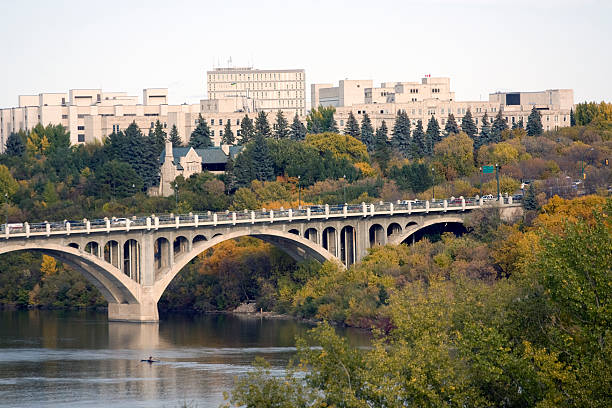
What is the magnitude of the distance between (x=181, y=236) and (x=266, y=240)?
8.13 m

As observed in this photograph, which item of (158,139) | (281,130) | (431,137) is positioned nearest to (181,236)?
(158,139)

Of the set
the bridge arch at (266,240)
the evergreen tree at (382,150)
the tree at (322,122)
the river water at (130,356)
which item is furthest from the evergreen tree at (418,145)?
the river water at (130,356)

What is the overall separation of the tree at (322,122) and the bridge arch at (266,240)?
54.2 meters

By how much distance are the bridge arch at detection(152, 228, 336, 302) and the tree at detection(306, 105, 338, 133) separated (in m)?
54.2

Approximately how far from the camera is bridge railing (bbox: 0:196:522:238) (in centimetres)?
7700

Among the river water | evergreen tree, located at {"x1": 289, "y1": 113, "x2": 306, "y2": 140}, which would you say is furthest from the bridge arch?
evergreen tree, located at {"x1": 289, "y1": 113, "x2": 306, "y2": 140}

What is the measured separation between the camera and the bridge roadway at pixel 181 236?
7812 centimetres

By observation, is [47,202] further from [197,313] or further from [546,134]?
[546,134]

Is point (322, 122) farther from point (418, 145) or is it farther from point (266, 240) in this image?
point (266, 240)

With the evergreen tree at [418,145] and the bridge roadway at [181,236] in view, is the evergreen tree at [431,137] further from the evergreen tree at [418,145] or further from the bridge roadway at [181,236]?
the bridge roadway at [181,236]

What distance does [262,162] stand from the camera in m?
123

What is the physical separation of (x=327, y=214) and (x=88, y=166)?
4809 cm

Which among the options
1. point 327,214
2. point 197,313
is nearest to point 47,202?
point 197,313

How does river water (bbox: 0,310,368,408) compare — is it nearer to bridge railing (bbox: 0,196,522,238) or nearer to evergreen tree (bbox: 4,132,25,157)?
bridge railing (bbox: 0,196,522,238)
